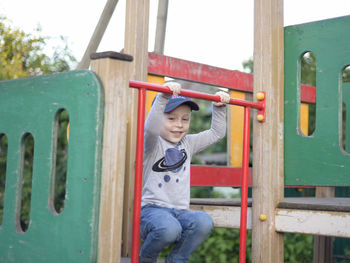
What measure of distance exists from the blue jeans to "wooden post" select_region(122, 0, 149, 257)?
255mm

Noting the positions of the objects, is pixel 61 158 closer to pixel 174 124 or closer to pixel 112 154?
pixel 174 124

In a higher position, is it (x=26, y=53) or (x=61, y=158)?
(x=26, y=53)

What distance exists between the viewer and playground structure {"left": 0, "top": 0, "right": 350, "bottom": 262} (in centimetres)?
172

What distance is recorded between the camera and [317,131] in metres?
2.56

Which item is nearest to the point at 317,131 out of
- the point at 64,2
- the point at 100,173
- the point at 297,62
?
the point at 297,62

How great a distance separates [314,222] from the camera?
245 cm

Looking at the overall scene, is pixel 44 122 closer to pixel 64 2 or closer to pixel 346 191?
pixel 346 191

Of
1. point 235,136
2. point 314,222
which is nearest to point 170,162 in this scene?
point 314,222

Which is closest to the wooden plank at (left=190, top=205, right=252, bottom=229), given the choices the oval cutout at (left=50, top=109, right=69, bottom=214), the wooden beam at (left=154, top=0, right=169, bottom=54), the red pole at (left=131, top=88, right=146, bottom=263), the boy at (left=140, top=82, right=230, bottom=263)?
the boy at (left=140, top=82, right=230, bottom=263)

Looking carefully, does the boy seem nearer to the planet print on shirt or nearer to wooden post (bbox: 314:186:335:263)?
the planet print on shirt

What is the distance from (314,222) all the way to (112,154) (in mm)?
1221

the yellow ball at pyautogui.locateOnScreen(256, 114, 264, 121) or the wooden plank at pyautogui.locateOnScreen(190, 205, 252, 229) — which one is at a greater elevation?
the yellow ball at pyautogui.locateOnScreen(256, 114, 264, 121)

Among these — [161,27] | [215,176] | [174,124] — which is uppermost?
[161,27]

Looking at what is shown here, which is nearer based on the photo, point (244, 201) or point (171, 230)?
point (171, 230)
